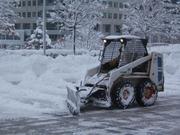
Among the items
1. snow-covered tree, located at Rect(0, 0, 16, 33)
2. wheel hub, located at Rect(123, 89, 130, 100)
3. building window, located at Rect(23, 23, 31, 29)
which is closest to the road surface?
wheel hub, located at Rect(123, 89, 130, 100)

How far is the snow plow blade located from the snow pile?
11.3 inches

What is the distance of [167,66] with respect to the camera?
29.8 m

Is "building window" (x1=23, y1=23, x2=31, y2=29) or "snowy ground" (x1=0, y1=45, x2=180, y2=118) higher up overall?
"building window" (x1=23, y1=23, x2=31, y2=29)

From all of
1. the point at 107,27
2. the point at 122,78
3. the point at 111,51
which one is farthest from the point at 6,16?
the point at 107,27

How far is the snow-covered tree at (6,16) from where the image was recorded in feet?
135

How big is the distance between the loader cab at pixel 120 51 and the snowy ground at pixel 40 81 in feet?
6.27

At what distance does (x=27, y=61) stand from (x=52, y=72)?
250cm

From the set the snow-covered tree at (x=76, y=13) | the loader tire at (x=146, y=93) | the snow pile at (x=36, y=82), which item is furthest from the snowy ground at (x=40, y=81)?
the snow-covered tree at (x=76, y=13)

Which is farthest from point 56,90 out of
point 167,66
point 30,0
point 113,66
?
point 30,0

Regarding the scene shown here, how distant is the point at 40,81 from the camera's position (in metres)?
22.2

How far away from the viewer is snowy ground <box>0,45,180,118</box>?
1502 cm

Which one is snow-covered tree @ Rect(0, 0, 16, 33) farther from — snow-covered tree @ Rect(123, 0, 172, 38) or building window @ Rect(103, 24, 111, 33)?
building window @ Rect(103, 24, 111, 33)

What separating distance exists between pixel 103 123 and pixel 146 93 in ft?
11.6

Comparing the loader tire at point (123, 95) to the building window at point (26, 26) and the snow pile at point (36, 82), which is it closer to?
the snow pile at point (36, 82)
